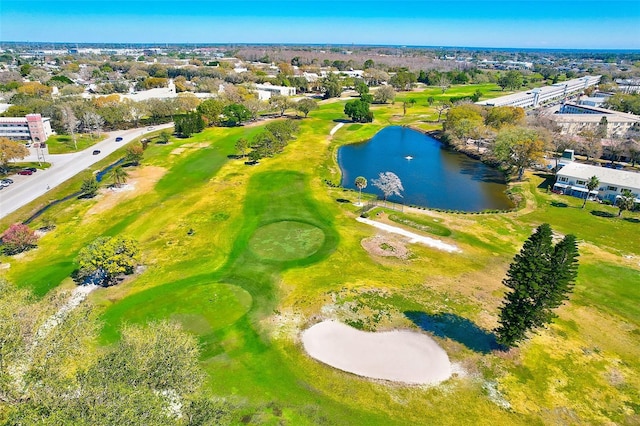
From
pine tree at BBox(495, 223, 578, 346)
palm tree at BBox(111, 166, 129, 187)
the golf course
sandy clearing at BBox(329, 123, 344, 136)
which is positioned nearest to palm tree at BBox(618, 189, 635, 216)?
the golf course

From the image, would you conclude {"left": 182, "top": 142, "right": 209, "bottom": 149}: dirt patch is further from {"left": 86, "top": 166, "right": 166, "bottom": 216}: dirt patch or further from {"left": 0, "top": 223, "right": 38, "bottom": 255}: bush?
{"left": 0, "top": 223, "right": 38, "bottom": 255}: bush

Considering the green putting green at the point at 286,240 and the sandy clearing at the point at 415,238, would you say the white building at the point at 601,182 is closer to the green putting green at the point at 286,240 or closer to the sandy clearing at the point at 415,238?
the sandy clearing at the point at 415,238

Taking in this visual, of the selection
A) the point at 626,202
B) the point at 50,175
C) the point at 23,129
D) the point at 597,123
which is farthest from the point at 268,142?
the point at 597,123

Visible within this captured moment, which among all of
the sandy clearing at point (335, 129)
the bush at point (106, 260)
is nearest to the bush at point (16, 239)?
the bush at point (106, 260)

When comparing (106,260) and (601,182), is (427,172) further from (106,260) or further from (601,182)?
(106,260)

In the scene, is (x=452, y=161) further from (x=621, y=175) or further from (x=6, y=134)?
(x=6, y=134)

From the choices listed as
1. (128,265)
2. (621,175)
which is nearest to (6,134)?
(128,265)
